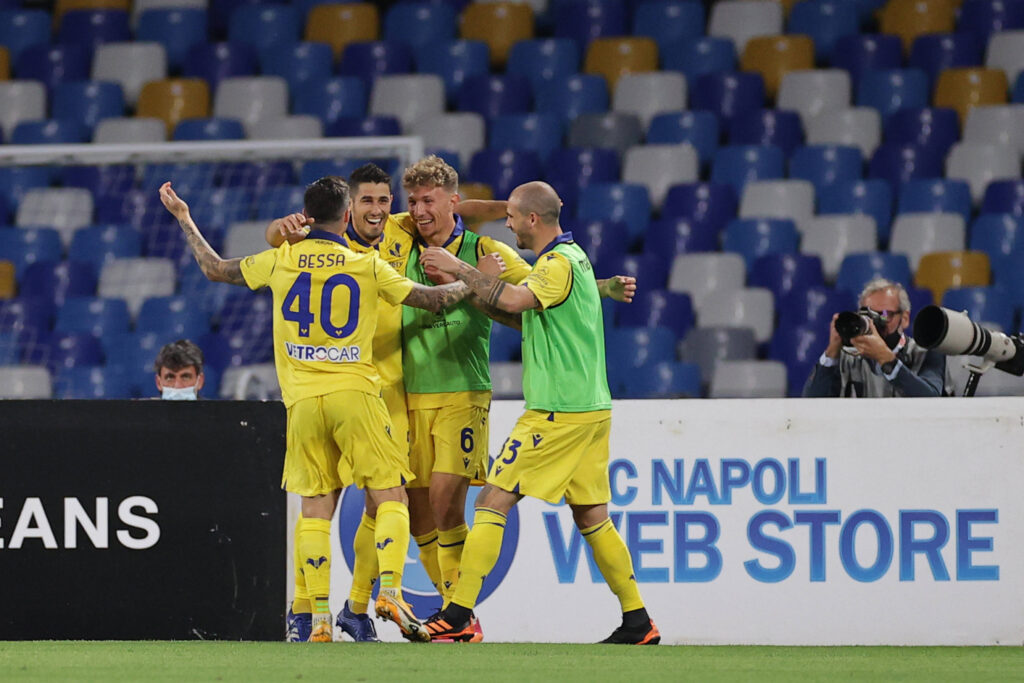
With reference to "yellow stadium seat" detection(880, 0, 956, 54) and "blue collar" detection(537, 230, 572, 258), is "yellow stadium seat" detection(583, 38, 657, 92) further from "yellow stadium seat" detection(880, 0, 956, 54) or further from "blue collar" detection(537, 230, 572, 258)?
"blue collar" detection(537, 230, 572, 258)

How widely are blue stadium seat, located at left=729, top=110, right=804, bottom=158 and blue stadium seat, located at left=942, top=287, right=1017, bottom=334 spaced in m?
2.26

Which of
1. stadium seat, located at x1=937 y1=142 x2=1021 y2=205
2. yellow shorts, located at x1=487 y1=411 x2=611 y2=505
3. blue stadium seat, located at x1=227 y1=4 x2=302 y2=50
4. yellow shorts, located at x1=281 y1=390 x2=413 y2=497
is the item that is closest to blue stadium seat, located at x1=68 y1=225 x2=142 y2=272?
blue stadium seat, located at x1=227 y1=4 x2=302 y2=50

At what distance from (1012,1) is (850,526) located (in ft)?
23.0

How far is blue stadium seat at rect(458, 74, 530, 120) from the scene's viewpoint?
40.3 feet

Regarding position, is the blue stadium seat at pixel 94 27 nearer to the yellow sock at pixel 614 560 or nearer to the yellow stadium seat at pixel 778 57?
the yellow stadium seat at pixel 778 57

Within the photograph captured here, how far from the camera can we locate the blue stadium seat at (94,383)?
32.9 ft

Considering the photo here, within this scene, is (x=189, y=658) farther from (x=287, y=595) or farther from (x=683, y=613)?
(x=683, y=613)

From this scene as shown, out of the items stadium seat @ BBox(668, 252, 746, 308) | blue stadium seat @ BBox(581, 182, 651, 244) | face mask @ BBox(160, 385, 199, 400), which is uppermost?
blue stadium seat @ BBox(581, 182, 651, 244)

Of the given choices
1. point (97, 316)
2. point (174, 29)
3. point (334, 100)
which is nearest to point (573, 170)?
point (334, 100)

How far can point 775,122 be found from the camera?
1178 centimetres

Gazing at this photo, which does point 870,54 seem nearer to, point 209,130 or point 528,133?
point 528,133

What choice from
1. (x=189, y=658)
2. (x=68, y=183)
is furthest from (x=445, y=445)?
(x=68, y=183)

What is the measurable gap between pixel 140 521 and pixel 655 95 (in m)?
6.71

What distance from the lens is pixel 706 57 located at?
1241 centimetres
